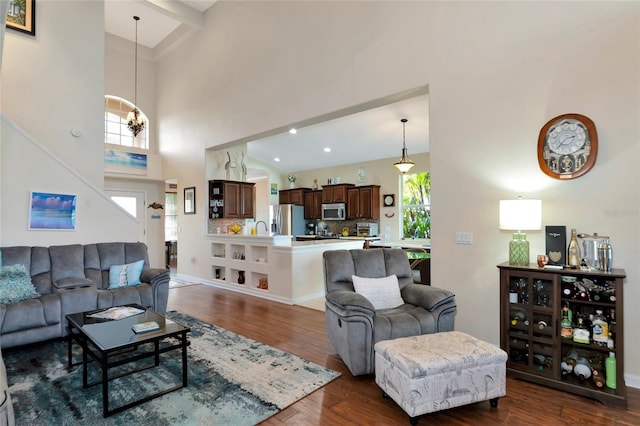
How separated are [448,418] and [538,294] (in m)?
1.25

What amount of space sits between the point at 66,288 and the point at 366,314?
3239 mm

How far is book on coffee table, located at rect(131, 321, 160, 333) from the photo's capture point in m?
2.49

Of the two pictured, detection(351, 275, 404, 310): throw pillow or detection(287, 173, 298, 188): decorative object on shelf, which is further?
detection(287, 173, 298, 188): decorative object on shelf

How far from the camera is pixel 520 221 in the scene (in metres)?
2.80

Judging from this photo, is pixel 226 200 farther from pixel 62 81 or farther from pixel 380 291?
pixel 380 291

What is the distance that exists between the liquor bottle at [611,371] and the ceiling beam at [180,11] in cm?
802

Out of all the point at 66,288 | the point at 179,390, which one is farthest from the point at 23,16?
the point at 179,390

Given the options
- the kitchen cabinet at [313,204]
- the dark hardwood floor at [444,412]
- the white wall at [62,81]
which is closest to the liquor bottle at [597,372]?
the dark hardwood floor at [444,412]

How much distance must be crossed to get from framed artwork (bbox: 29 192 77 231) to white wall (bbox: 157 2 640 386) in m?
3.10

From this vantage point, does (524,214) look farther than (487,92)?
No

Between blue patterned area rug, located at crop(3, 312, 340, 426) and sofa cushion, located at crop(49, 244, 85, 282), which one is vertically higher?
sofa cushion, located at crop(49, 244, 85, 282)

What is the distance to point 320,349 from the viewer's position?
3344mm

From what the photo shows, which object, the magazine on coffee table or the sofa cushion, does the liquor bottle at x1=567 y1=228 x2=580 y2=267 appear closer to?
the magazine on coffee table

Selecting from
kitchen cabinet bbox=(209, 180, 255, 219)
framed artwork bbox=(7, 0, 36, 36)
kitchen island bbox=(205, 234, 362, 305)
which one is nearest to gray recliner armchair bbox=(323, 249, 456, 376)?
kitchen island bbox=(205, 234, 362, 305)
